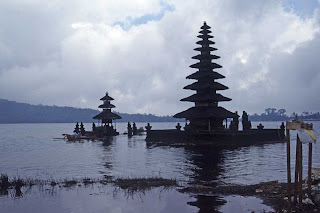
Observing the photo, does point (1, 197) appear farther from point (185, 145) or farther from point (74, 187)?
point (185, 145)

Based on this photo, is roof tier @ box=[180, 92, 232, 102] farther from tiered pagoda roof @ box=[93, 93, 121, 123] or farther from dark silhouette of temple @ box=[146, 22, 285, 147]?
tiered pagoda roof @ box=[93, 93, 121, 123]

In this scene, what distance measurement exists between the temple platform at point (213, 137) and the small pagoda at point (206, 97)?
83.9 inches

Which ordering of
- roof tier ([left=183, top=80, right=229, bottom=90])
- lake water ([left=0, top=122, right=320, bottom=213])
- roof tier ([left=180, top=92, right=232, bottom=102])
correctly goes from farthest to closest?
roof tier ([left=183, top=80, right=229, bottom=90]) → roof tier ([left=180, top=92, right=232, bottom=102]) → lake water ([left=0, top=122, right=320, bottom=213])

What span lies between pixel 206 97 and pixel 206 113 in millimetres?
2957

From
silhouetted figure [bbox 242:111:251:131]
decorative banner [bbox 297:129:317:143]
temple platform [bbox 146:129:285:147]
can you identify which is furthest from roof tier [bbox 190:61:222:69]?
decorative banner [bbox 297:129:317:143]

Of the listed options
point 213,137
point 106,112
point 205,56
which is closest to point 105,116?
point 106,112

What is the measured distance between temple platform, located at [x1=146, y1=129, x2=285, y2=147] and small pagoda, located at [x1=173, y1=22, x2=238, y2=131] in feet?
6.99

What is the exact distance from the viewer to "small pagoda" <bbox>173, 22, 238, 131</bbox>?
161 ft

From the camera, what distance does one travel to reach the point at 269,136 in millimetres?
52938

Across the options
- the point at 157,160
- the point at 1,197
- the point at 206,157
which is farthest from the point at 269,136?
the point at 1,197

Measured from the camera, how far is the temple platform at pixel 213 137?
146ft

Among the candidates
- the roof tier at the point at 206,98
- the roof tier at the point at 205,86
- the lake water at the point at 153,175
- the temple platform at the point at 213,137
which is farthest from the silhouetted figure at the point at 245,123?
the lake water at the point at 153,175

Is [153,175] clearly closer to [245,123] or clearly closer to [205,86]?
[205,86]

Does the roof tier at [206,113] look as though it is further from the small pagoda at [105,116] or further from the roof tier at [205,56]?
the small pagoda at [105,116]
